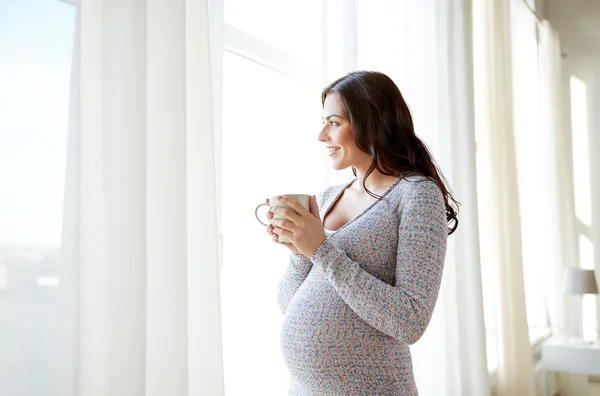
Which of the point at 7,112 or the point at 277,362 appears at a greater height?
the point at 7,112

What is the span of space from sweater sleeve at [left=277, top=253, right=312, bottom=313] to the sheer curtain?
1.12 m

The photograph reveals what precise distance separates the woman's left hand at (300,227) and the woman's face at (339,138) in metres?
0.24

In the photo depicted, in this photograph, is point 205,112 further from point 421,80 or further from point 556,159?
point 556,159

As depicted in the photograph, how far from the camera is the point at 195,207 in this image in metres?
1.15

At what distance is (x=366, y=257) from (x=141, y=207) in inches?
19.1

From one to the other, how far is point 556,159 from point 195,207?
12.4 feet

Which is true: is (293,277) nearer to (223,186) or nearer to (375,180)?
(375,180)

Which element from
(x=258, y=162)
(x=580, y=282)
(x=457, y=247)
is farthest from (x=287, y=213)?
(x=580, y=282)

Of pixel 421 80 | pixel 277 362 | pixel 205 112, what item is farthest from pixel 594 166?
pixel 205 112

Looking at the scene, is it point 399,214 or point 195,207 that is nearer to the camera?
point 195,207

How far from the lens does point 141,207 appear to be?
3.42ft

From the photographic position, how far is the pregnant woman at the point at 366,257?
1.17 metres

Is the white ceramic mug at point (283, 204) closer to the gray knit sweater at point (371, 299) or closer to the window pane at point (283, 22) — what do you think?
the gray knit sweater at point (371, 299)

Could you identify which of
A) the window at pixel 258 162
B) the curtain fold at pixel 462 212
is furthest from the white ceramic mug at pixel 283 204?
the curtain fold at pixel 462 212
